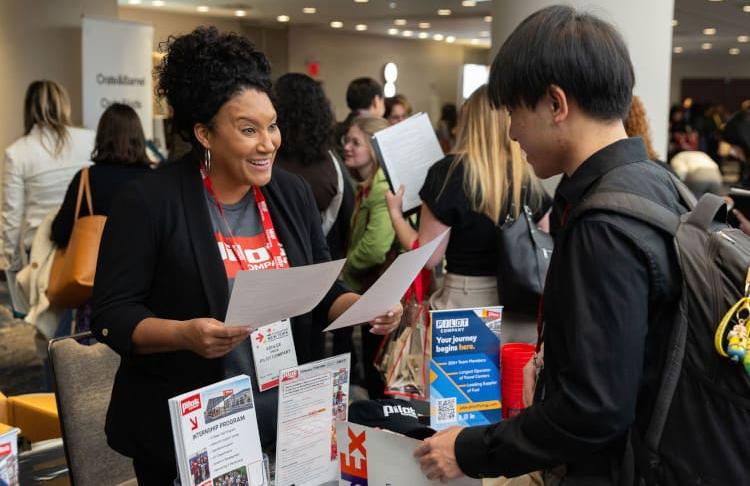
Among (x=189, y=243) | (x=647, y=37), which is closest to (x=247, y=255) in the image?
(x=189, y=243)

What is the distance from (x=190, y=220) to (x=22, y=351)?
17.0 feet

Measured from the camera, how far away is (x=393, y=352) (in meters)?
2.41

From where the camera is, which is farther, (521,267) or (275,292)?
(521,267)

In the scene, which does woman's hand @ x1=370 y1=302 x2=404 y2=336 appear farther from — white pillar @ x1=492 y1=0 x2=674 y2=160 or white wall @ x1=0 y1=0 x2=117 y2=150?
white wall @ x1=0 y1=0 x2=117 y2=150

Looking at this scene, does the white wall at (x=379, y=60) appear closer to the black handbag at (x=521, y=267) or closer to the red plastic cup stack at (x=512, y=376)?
the black handbag at (x=521, y=267)

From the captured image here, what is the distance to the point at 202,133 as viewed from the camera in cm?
183

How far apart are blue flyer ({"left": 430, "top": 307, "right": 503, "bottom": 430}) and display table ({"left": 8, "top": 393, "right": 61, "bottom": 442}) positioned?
5.16 ft

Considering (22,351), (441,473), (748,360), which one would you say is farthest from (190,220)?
(22,351)

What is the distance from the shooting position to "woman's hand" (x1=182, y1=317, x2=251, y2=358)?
1.55m

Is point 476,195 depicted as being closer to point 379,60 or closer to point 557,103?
point 557,103

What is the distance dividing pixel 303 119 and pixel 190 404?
2.45 metres

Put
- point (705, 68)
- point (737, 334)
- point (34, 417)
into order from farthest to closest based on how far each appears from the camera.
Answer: point (705, 68) < point (34, 417) < point (737, 334)

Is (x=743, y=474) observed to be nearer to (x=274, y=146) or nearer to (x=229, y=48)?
(x=274, y=146)

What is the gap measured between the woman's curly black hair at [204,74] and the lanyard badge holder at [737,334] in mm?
1081
